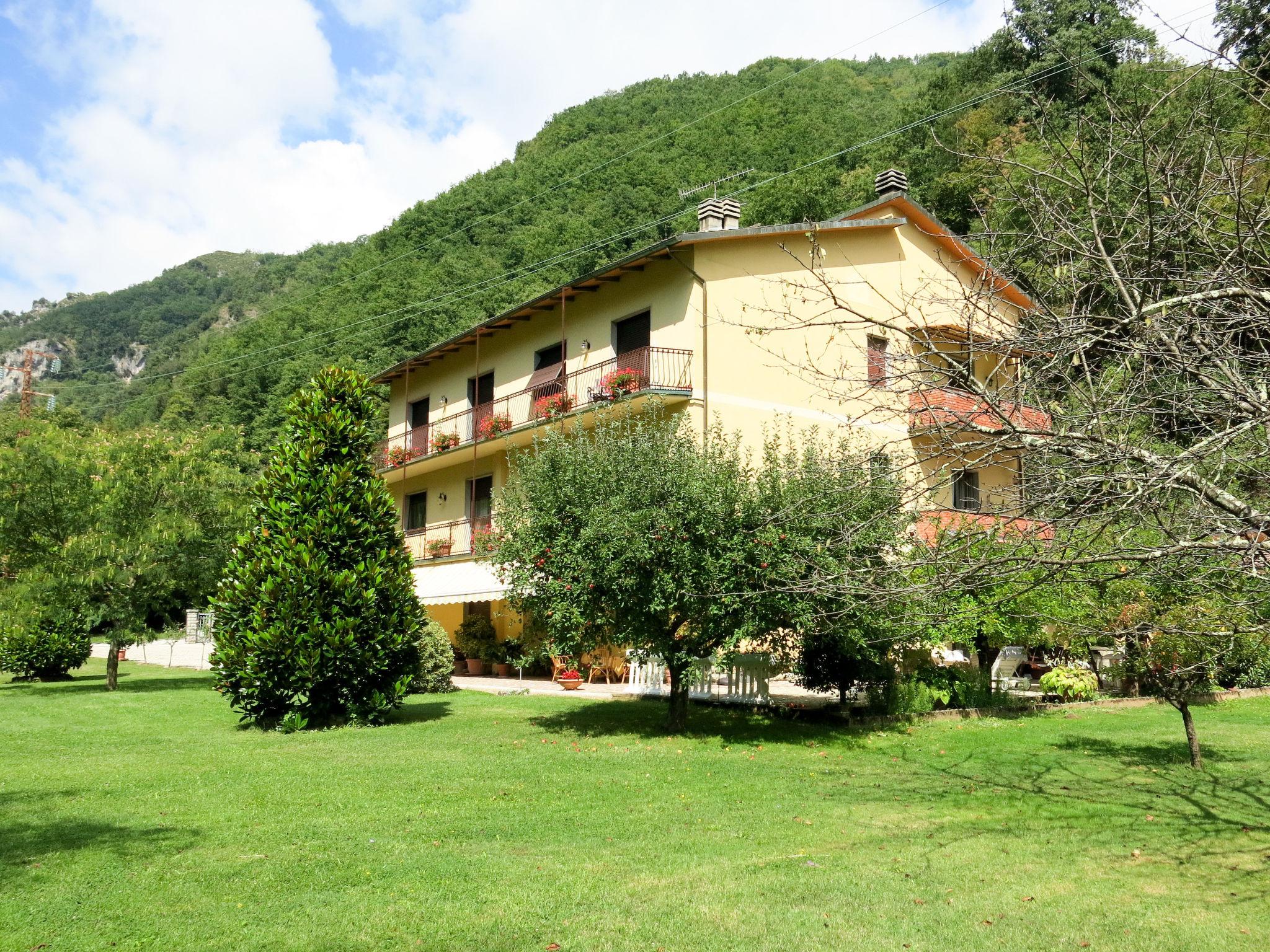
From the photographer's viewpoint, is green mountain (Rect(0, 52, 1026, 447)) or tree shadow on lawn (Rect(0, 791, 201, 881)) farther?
green mountain (Rect(0, 52, 1026, 447))

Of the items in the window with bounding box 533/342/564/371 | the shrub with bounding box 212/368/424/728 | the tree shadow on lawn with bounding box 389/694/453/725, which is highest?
the window with bounding box 533/342/564/371

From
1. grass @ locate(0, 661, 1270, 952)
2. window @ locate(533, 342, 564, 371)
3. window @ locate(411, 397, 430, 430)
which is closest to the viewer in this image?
grass @ locate(0, 661, 1270, 952)

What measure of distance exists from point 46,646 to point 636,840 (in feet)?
73.1

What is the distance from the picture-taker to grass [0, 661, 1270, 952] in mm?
5398

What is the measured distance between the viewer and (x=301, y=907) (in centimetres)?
567

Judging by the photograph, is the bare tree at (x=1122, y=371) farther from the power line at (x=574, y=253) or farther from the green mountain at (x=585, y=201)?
the green mountain at (x=585, y=201)

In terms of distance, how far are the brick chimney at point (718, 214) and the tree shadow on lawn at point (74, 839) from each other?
17.6 m

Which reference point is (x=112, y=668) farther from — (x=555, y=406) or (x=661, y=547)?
(x=661, y=547)

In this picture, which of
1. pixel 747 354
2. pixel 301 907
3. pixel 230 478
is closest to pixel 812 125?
pixel 747 354

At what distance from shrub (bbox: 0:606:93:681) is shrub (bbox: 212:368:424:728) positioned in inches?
487

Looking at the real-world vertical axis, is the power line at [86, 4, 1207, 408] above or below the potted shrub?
above

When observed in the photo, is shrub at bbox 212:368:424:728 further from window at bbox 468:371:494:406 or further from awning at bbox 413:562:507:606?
window at bbox 468:371:494:406

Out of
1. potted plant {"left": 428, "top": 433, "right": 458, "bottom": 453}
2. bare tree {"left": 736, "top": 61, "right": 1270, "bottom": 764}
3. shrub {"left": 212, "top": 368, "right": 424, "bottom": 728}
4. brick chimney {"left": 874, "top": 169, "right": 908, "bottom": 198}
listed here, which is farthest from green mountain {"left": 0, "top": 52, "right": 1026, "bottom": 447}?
bare tree {"left": 736, "top": 61, "right": 1270, "bottom": 764}

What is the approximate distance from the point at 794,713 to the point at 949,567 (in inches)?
379
